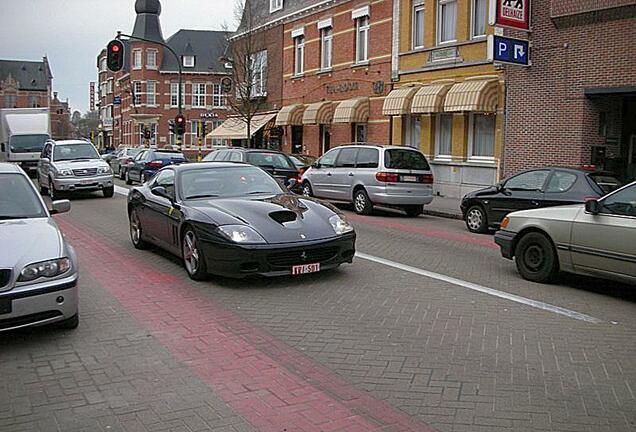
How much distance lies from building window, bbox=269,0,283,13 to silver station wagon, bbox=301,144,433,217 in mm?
17936

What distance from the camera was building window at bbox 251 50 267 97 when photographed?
3581cm

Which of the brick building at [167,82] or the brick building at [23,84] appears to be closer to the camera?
the brick building at [167,82]

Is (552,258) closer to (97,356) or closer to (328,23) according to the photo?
(97,356)

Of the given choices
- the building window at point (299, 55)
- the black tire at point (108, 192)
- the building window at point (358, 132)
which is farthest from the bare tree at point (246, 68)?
the black tire at point (108, 192)

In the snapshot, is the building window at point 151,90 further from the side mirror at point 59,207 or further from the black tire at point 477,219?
the side mirror at point 59,207

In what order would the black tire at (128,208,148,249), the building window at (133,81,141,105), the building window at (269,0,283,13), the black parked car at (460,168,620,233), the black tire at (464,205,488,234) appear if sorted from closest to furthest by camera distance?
the black tire at (128,208,148,249), the black parked car at (460,168,620,233), the black tire at (464,205,488,234), the building window at (269,0,283,13), the building window at (133,81,141,105)

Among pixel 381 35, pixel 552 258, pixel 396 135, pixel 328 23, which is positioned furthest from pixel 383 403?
pixel 328 23

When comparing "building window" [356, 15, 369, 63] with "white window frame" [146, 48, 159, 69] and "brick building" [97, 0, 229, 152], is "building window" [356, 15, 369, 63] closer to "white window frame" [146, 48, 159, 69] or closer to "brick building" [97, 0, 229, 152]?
"brick building" [97, 0, 229, 152]

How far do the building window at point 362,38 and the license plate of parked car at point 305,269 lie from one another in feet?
67.3

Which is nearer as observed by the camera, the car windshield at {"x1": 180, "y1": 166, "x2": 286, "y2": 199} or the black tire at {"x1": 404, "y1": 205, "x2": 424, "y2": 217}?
the car windshield at {"x1": 180, "y1": 166, "x2": 286, "y2": 199}

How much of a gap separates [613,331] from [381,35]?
70.0 feet

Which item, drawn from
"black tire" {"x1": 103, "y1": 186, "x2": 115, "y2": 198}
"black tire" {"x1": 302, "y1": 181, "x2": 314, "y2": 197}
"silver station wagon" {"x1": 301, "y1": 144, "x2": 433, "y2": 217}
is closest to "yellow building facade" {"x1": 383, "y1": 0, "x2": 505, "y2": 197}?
"silver station wagon" {"x1": 301, "y1": 144, "x2": 433, "y2": 217}

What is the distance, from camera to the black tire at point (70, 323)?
610 cm

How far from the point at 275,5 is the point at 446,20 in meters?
13.6
